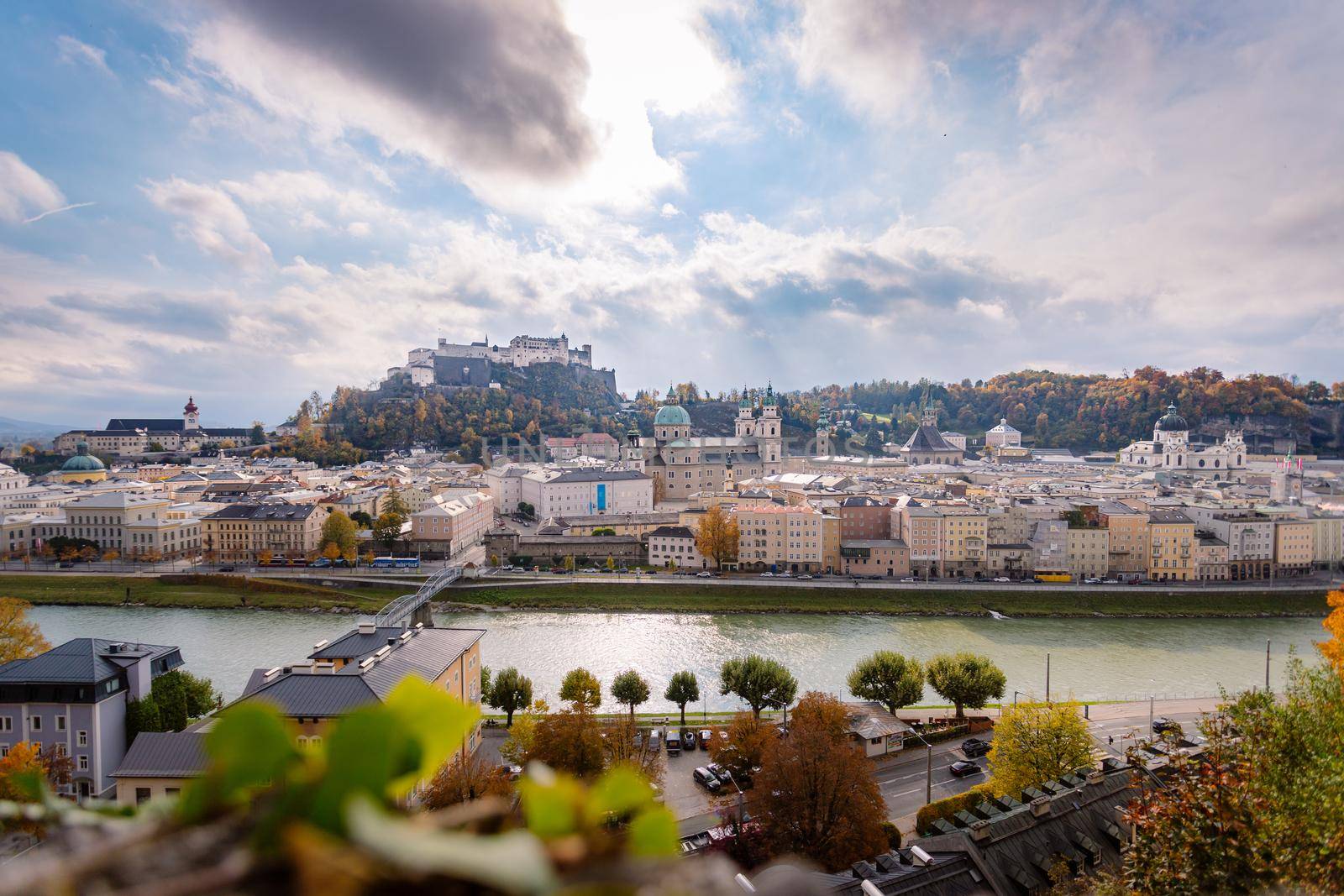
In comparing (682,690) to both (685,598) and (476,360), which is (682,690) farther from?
(476,360)

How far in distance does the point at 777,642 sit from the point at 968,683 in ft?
16.5

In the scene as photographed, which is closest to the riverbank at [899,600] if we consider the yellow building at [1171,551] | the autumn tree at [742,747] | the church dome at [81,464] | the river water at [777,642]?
the river water at [777,642]

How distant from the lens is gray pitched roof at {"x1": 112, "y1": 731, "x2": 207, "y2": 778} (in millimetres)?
6637

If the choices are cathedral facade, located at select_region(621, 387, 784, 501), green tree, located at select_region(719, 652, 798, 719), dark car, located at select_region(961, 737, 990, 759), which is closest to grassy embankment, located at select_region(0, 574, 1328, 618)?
green tree, located at select_region(719, 652, 798, 719)

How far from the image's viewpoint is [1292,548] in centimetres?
2120

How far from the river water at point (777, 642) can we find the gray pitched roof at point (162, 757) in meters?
5.61

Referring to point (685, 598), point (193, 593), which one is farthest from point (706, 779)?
point (193, 593)

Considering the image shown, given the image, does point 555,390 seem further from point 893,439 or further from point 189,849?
point 189,849

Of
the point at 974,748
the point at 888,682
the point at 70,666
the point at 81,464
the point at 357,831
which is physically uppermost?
the point at 357,831

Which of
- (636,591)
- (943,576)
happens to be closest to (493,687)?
(636,591)

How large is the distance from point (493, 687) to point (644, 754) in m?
3.24

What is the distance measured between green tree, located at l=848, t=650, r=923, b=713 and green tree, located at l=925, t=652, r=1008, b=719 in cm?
36

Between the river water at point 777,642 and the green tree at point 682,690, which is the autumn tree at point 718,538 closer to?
the river water at point 777,642

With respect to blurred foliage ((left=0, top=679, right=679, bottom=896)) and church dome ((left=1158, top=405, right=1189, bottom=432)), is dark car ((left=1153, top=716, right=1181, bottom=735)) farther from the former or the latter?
church dome ((left=1158, top=405, right=1189, bottom=432))
